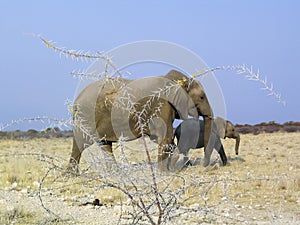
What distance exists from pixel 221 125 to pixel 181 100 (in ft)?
7.89

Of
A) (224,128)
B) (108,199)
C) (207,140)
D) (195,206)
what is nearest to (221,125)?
(224,128)

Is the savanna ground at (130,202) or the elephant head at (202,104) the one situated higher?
the elephant head at (202,104)

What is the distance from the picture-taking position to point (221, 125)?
12086mm

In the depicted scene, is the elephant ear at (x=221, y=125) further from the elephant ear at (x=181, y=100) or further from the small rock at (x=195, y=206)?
the small rock at (x=195, y=206)

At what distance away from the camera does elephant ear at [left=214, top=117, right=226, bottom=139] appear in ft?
38.8

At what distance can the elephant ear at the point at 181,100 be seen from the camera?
9906 mm

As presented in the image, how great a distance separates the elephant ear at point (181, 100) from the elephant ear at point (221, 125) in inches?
54.6

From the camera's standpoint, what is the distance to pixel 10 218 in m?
5.54

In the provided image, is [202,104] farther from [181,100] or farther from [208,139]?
[208,139]

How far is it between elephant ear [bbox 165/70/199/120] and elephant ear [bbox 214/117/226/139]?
54.6 inches

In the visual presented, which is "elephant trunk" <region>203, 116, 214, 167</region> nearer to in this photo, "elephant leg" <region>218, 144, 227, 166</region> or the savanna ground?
"elephant leg" <region>218, 144, 227, 166</region>

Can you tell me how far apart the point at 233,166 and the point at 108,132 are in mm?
3100

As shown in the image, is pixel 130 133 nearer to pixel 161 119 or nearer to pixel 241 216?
pixel 161 119

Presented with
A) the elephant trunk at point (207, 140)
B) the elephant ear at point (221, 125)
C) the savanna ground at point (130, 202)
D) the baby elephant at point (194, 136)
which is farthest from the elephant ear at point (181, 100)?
the savanna ground at point (130, 202)
